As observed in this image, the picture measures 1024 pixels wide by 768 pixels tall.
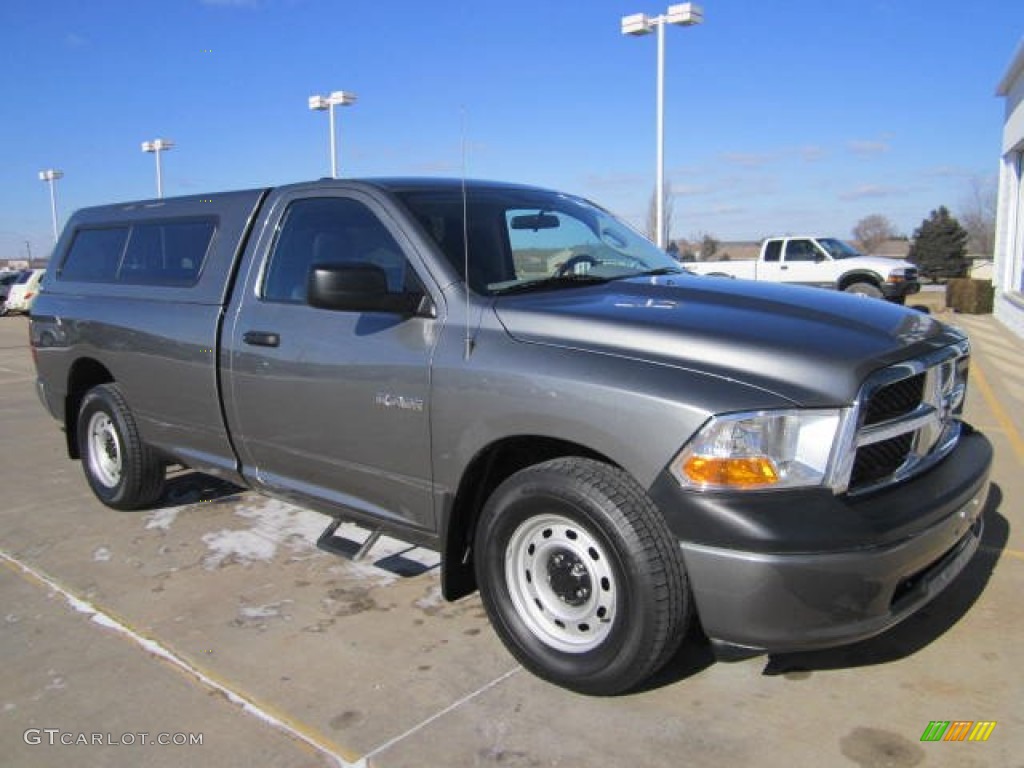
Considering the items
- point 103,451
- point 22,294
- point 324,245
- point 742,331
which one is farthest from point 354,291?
point 22,294

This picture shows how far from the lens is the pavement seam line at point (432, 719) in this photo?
2.76 metres

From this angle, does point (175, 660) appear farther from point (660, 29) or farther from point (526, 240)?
point (660, 29)

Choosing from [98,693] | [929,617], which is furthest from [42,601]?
[929,617]

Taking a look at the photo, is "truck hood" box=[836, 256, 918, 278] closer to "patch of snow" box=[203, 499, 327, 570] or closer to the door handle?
Result: "patch of snow" box=[203, 499, 327, 570]

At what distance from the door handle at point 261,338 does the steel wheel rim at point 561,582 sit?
1588 mm

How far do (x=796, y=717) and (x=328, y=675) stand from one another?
1.73 metres

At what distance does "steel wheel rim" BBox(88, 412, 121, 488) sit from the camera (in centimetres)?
553

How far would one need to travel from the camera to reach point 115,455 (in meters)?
5.55

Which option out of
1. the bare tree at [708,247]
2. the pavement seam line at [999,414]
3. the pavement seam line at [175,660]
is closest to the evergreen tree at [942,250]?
the bare tree at [708,247]

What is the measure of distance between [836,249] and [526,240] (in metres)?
18.6

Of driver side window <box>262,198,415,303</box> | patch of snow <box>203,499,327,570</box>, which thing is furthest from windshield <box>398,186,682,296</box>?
patch of snow <box>203,499,327,570</box>

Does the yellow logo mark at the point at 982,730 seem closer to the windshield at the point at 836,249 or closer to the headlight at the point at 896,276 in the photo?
the headlight at the point at 896,276

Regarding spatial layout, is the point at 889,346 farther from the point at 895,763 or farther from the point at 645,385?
the point at 895,763

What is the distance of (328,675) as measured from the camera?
129 inches
